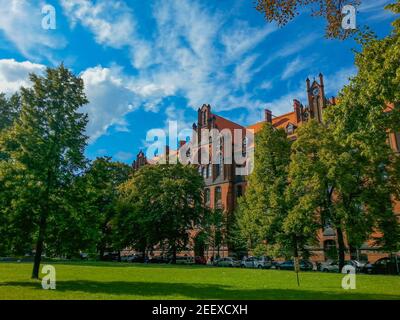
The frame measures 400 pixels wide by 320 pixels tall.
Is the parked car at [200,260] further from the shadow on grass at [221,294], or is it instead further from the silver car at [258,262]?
the shadow on grass at [221,294]

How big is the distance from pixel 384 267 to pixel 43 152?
27.7 m

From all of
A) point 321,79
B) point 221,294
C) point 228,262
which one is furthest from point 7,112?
point 321,79

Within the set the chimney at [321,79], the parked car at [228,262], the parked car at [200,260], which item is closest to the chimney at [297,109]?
the chimney at [321,79]

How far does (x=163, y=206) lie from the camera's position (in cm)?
4478

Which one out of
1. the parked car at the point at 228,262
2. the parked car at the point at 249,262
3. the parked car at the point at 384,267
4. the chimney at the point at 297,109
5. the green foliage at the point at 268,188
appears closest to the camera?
→ the parked car at the point at 384,267

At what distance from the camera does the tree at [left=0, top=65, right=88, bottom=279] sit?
16516 mm

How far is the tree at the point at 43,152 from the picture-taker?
16.5m

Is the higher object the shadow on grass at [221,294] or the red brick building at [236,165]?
the red brick building at [236,165]

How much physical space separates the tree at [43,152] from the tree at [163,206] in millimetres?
26670

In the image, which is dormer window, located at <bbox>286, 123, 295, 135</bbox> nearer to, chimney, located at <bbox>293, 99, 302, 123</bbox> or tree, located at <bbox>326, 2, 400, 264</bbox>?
chimney, located at <bbox>293, 99, 302, 123</bbox>

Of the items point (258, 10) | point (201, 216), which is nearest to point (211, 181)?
point (201, 216)

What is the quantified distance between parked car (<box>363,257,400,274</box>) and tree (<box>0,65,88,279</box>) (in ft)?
83.2

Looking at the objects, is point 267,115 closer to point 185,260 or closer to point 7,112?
point 185,260

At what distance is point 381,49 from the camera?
50.1ft
